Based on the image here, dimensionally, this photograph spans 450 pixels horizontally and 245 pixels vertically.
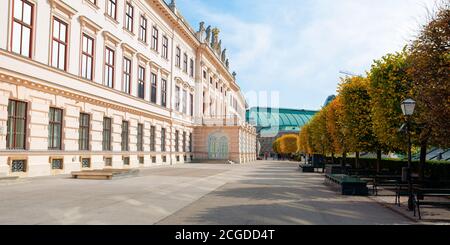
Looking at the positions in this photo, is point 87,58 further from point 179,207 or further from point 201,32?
point 201,32

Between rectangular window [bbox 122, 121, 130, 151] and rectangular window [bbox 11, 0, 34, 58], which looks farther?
rectangular window [bbox 122, 121, 130, 151]

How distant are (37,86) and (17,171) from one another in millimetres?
4063

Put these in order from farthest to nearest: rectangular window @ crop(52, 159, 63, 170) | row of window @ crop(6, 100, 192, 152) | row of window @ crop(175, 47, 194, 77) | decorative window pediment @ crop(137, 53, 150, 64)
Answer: row of window @ crop(175, 47, 194, 77), decorative window pediment @ crop(137, 53, 150, 64), rectangular window @ crop(52, 159, 63, 170), row of window @ crop(6, 100, 192, 152)

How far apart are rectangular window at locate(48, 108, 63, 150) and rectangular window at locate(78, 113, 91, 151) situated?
214cm

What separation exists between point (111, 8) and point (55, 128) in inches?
410

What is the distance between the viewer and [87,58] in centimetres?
2427

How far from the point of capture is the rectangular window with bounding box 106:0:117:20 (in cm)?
2666

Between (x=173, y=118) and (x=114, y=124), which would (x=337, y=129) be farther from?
(x=173, y=118)

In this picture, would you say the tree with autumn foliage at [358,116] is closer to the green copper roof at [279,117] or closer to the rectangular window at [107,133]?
the rectangular window at [107,133]

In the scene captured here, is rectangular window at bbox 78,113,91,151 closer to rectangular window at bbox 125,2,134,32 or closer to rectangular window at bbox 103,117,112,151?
rectangular window at bbox 103,117,112,151

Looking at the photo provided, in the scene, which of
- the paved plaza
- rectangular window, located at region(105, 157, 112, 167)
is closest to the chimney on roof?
rectangular window, located at region(105, 157, 112, 167)

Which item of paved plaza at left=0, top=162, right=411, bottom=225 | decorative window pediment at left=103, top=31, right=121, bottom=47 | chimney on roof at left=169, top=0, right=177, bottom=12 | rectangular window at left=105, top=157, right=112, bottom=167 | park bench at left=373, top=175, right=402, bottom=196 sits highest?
chimney on roof at left=169, top=0, right=177, bottom=12

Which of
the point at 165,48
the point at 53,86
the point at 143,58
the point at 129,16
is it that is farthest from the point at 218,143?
the point at 53,86
